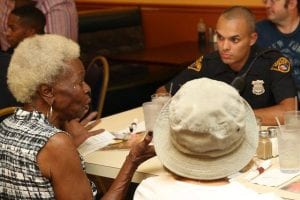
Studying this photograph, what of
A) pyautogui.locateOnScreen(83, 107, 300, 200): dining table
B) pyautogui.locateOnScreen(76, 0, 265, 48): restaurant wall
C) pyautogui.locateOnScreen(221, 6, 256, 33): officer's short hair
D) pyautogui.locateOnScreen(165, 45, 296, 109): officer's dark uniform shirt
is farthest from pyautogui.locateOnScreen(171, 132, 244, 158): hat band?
pyautogui.locateOnScreen(76, 0, 265, 48): restaurant wall

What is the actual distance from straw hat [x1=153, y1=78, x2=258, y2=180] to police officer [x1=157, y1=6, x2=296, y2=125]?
1400 millimetres

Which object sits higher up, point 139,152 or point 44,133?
point 44,133

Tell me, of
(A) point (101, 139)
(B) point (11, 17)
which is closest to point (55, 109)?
(A) point (101, 139)

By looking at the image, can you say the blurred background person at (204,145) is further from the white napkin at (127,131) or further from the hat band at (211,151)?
the white napkin at (127,131)

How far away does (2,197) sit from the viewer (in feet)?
6.94

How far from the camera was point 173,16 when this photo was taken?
20.2 feet

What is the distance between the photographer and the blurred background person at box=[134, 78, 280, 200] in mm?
1509

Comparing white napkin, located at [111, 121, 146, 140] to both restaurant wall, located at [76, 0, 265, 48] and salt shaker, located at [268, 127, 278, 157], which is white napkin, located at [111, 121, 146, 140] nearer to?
salt shaker, located at [268, 127, 278, 157]

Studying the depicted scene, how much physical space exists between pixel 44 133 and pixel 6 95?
1176mm

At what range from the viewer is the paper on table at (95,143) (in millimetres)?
2607

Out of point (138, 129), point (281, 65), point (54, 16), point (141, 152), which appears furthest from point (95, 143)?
point (54, 16)

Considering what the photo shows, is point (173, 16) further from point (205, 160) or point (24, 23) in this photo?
point (205, 160)

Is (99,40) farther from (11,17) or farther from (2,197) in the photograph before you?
(2,197)

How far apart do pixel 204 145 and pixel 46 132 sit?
2.31 feet
